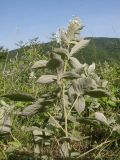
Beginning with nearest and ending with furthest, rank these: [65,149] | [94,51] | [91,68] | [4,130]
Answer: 1. [65,149]
2. [4,130]
3. [91,68]
4. [94,51]

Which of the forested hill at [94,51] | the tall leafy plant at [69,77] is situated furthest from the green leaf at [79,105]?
the forested hill at [94,51]

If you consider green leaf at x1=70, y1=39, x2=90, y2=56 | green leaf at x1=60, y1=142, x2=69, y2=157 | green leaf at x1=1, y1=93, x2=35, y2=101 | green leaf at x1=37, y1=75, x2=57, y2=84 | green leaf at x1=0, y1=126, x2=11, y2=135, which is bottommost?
green leaf at x1=60, y1=142, x2=69, y2=157

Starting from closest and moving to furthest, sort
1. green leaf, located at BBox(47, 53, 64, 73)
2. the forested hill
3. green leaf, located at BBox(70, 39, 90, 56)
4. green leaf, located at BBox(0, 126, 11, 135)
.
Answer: green leaf, located at BBox(47, 53, 64, 73) < green leaf, located at BBox(70, 39, 90, 56) < green leaf, located at BBox(0, 126, 11, 135) < the forested hill

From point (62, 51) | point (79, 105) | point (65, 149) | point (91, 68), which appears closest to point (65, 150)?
point (65, 149)

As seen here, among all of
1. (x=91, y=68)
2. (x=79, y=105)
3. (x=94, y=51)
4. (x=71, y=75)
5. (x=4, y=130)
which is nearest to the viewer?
(x=71, y=75)

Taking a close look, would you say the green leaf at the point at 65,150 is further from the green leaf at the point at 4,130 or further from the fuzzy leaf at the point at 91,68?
the fuzzy leaf at the point at 91,68

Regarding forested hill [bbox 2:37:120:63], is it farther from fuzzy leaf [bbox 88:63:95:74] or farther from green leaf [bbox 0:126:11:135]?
green leaf [bbox 0:126:11:135]

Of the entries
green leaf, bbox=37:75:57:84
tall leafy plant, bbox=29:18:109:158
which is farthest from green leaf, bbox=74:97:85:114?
green leaf, bbox=37:75:57:84

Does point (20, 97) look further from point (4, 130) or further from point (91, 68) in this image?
point (91, 68)

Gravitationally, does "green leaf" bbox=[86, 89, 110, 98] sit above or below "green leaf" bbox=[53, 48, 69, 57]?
below

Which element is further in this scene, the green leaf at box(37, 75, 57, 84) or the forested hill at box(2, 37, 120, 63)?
the forested hill at box(2, 37, 120, 63)

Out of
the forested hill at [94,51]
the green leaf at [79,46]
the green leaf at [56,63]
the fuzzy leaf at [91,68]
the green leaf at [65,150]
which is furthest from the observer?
the forested hill at [94,51]

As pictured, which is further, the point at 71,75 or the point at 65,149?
the point at 65,149

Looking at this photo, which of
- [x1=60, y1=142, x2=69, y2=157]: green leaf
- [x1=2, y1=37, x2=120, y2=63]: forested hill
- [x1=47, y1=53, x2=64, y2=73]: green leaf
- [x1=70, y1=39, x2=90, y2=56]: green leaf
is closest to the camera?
[x1=47, y1=53, x2=64, y2=73]: green leaf
